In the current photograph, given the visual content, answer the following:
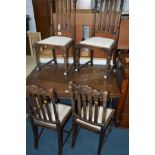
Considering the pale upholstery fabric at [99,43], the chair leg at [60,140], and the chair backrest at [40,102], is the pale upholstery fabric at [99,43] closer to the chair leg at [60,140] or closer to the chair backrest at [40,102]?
the chair backrest at [40,102]

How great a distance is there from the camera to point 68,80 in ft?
7.23

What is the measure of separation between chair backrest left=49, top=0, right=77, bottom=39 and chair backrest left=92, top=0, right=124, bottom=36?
0.98 feet

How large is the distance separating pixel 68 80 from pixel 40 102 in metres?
0.79

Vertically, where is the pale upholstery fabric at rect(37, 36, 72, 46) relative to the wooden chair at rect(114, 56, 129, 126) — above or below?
above

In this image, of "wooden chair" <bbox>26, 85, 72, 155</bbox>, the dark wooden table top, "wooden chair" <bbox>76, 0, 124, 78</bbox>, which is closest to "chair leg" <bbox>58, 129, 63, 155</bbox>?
"wooden chair" <bbox>26, 85, 72, 155</bbox>

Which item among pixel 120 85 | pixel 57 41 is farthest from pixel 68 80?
pixel 120 85

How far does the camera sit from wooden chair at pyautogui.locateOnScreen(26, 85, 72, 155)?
1396 mm

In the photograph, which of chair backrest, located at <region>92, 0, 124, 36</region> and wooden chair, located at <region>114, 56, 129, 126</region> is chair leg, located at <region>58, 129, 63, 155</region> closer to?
wooden chair, located at <region>114, 56, 129, 126</region>

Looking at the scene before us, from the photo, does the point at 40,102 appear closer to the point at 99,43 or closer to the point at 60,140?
the point at 60,140

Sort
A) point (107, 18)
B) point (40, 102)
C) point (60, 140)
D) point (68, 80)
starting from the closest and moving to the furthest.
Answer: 1. point (40, 102)
2. point (60, 140)
3. point (68, 80)
4. point (107, 18)

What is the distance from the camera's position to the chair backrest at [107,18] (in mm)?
2188
